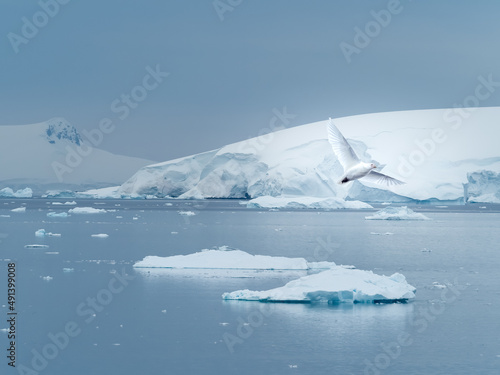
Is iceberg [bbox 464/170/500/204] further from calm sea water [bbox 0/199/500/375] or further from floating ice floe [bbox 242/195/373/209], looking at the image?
calm sea water [bbox 0/199/500/375]

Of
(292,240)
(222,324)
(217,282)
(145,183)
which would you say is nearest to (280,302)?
(222,324)

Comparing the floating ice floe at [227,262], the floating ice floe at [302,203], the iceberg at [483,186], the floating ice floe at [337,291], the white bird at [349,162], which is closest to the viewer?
the white bird at [349,162]

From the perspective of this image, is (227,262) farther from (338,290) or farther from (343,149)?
(343,149)

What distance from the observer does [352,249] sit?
33.3 metres

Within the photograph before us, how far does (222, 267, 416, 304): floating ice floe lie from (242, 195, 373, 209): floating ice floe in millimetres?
40306

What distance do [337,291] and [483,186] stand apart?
46569 millimetres

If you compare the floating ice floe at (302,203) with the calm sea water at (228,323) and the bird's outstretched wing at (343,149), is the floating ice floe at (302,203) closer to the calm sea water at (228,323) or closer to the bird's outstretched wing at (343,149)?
the calm sea water at (228,323)

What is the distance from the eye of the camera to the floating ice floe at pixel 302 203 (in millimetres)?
59062

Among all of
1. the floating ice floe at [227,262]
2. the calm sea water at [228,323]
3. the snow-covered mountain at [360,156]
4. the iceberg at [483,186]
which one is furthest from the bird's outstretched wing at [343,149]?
the iceberg at [483,186]

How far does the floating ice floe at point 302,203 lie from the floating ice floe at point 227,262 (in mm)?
34287

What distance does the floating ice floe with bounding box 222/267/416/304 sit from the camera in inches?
691

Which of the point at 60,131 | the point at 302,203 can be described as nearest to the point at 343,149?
the point at 302,203

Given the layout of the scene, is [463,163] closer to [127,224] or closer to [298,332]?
[127,224]

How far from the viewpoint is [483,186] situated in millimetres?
61281
